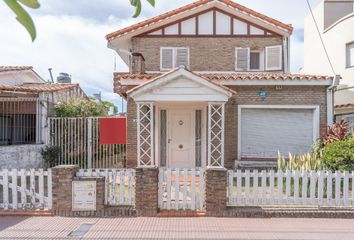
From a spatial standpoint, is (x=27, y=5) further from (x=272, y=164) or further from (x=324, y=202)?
(x=272, y=164)

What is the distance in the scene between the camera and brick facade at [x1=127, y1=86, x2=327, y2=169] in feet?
39.6

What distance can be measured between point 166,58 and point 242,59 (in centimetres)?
357

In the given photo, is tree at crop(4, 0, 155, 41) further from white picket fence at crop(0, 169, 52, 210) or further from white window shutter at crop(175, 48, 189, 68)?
white window shutter at crop(175, 48, 189, 68)

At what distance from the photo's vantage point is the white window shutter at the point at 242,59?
575 inches

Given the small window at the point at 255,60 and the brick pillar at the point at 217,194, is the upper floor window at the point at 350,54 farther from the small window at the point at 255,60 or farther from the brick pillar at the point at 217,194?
the brick pillar at the point at 217,194

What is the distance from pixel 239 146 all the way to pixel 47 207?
7442mm

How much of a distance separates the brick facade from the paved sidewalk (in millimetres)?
5383

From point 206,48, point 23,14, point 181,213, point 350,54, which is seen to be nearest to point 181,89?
point 181,213

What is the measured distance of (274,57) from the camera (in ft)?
47.9

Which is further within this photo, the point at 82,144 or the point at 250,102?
the point at 82,144

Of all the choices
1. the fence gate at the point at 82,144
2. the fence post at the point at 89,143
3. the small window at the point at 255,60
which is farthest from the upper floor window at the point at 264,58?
the fence post at the point at 89,143

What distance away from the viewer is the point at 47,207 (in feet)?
24.0

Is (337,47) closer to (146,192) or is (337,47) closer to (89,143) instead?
(89,143)

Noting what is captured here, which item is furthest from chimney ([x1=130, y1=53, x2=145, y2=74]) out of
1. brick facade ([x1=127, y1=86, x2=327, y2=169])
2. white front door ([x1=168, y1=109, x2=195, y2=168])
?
white front door ([x1=168, y1=109, x2=195, y2=168])
